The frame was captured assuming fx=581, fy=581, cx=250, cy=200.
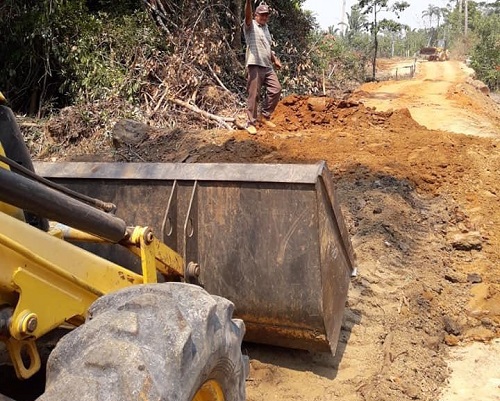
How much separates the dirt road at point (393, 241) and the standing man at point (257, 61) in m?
0.43

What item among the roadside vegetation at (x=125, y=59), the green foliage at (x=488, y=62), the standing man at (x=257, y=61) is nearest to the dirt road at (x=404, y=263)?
the standing man at (x=257, y=61)

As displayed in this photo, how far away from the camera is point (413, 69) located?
32.3 m

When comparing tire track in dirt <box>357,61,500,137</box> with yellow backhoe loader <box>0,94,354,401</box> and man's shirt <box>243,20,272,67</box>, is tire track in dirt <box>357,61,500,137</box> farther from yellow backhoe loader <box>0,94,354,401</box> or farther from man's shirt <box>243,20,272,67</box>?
yellow backhoe loader <box>0,94,354,401</box>

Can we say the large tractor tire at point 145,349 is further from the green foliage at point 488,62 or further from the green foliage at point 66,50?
the green foliage at point 488,62

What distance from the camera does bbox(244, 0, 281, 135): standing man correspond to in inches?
364

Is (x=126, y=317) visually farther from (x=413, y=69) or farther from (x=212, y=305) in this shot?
(x=413, y=69)

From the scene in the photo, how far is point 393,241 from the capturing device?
5.28m

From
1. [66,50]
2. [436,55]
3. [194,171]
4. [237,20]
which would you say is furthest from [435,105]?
[436,55]

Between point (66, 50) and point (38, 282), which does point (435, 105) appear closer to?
point (66, 50)

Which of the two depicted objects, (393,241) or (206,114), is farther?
(206,114)

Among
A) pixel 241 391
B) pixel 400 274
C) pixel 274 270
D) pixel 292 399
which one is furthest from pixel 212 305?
Answer: pixel 400 274

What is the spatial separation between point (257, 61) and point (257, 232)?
6622mm

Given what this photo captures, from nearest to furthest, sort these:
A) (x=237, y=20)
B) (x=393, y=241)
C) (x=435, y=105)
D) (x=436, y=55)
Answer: (x=393, y=241) → (x=237, y=20) → (x=435, y=105) → (x=436, y=55)

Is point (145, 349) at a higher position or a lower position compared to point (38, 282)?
lower
